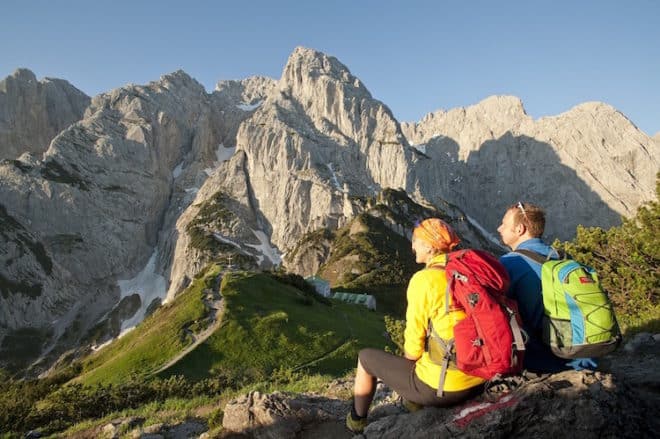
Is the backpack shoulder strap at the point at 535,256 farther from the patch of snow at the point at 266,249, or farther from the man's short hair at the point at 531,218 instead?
the patch of snow at the point at 266,249

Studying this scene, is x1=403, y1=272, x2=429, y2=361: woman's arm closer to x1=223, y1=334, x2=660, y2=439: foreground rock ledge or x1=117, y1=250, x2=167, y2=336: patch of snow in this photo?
x1=223, y1=334, x2=660, y2=439: foreground rock ledge

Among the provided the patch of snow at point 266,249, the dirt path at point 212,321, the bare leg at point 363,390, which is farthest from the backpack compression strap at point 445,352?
the patch of snow at point 266,249

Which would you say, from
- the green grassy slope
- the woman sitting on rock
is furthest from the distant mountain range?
the woman sitting on rock

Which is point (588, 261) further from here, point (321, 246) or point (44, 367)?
point (321, 246)

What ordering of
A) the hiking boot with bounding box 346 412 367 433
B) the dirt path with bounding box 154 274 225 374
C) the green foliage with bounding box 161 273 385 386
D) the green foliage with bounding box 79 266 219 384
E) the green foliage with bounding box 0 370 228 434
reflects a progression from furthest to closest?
the dirt path with bounding box 154 274 225 374 → the green foliage with bounding box 161 273 385 386 → the green foliage with bounding box 79 266 219 384 → the green foliage with bounding box 0 370 228 434 → the hiking boot with bounding box 346 412 367 433

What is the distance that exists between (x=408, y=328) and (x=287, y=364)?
3059 cm

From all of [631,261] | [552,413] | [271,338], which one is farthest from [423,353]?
[271,338]

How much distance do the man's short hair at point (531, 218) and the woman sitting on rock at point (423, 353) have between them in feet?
4.07

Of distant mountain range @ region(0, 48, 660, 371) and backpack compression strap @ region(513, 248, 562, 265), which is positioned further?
distant mountain range @ region(0, 48, 660, 371)

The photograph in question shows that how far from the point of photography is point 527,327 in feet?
19.1

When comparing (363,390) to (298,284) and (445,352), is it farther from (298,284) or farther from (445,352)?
(298,284)

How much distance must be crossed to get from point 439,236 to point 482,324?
5.07ft

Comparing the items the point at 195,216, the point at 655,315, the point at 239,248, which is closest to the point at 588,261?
the point at 655,315

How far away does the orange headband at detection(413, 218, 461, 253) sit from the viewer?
6070 mm
